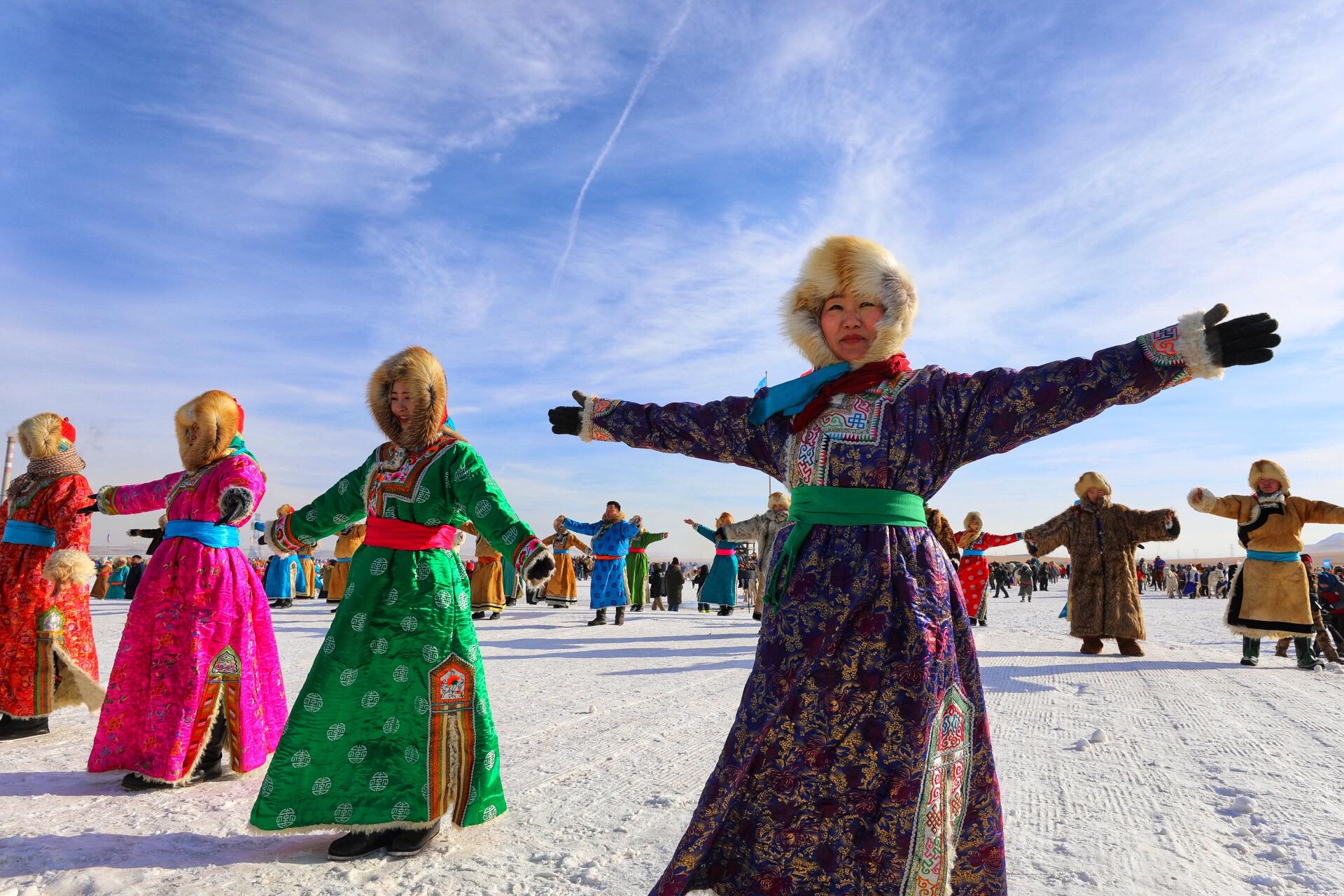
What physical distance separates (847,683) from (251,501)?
3.32 m

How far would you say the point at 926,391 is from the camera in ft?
7.68

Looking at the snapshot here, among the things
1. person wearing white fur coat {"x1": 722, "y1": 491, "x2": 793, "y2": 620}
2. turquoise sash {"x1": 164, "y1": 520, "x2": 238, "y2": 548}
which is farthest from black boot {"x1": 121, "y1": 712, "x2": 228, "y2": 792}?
person wearing white fur coat {"x1": 722, "y1": 491, "x2": 793, "y2": 620}

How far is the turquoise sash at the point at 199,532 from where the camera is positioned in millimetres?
4035

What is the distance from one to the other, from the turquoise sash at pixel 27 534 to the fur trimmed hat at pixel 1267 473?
35.1 feet

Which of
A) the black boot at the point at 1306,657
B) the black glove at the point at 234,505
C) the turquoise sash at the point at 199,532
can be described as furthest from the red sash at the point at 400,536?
the black boot at the point at 1306,657

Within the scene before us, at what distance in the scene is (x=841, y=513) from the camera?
2.27 meters

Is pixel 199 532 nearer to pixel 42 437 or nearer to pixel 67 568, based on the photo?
pixel 67 568

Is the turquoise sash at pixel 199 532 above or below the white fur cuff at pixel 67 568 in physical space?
above

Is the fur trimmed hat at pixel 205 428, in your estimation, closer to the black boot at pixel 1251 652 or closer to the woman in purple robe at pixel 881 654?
the woman in purple robe at pixel 881 654

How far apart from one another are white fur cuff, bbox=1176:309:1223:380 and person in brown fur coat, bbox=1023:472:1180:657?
24.4ft

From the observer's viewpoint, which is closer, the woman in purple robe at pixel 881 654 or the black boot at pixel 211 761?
the woman in purple robe at pixel 881 654

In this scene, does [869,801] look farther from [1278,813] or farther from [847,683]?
[1278,813]

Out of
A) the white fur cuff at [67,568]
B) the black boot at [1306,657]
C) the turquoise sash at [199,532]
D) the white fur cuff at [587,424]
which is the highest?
the white fur cuff at [587,424]

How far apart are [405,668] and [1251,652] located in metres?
9.25
